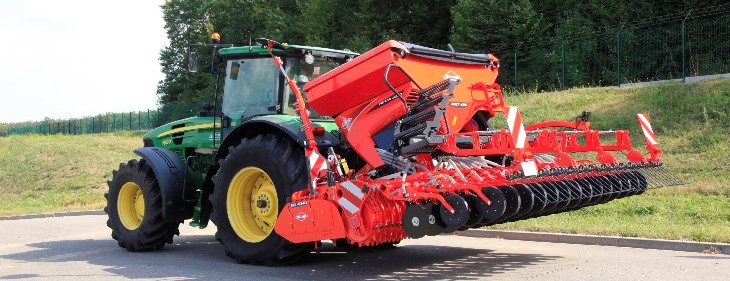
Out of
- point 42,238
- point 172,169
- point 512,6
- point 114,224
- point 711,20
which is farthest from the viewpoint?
point 512,6

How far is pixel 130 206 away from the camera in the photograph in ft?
39.2

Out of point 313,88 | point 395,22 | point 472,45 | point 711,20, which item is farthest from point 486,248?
point 395,22

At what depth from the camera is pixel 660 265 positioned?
9.55m

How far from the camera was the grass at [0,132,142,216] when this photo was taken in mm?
25859

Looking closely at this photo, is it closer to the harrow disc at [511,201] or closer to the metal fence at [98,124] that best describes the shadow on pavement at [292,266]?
the harrow disc at [511,201]

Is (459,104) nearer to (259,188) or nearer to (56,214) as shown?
(259,188)

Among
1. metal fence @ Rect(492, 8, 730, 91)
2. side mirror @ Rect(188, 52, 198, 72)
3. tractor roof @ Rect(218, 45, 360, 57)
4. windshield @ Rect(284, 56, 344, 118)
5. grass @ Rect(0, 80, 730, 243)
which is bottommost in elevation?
grass @ Rect(0, 80, 730, 243)

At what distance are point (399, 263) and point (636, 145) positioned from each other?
11837 millimetres

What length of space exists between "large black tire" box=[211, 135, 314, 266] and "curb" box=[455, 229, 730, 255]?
4.33m

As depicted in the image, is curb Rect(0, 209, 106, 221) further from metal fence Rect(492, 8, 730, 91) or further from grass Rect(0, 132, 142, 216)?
metal fence Rect(492, 8, 730, 91)

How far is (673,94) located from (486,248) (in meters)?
13.9

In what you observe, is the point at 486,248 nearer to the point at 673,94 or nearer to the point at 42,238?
the point at 42,238

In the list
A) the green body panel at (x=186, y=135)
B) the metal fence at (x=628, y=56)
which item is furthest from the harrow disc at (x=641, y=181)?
the metal fence at (x=628, y=56)

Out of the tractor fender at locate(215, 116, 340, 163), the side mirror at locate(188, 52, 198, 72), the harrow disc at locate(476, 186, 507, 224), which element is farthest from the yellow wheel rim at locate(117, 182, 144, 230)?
the harrow disc at locate(476, 186, 507, 224)
